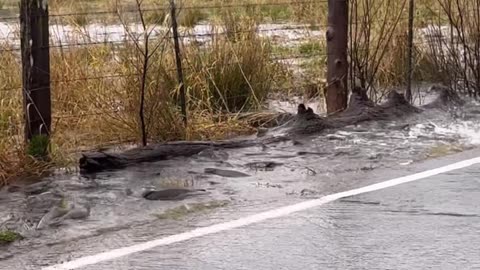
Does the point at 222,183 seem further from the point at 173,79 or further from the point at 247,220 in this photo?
the point at 173,79

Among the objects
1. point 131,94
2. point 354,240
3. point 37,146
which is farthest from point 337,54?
point 354,240

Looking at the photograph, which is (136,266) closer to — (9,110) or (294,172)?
(294,172)

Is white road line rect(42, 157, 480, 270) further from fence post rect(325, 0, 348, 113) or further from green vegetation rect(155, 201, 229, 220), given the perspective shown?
fence post rect(325, 0, 348, 113)

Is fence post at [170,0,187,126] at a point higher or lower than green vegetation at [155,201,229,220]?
higher

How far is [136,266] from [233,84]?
5271mm

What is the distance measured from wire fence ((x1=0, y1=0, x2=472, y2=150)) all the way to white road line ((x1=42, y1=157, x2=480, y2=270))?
2.44m

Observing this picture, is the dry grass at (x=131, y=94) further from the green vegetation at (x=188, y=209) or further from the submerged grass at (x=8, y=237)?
the green vegetation at (x=188, y=209)

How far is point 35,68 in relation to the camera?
810cm

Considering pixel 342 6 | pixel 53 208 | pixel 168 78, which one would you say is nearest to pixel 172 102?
pixel 168 78

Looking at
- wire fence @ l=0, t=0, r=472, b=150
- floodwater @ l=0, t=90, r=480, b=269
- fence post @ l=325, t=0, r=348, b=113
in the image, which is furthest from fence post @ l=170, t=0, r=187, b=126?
fence post @ l=325, t=0, r=348, b=113

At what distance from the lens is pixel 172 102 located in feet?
31.8

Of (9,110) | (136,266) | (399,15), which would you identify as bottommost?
(136,266)

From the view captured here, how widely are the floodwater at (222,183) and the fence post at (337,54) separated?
2.25ft

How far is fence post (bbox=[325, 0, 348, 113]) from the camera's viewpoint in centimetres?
1016
